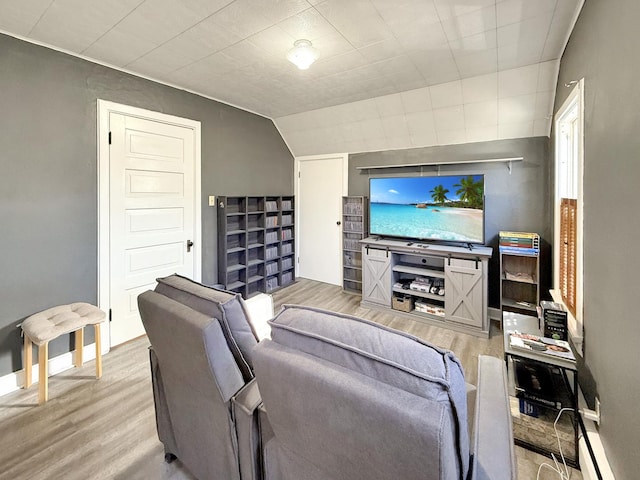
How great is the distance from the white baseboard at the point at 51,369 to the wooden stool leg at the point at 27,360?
0.06 m

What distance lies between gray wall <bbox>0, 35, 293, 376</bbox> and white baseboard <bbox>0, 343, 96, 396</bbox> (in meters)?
0.05

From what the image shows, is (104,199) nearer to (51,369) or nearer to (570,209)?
(51,369)

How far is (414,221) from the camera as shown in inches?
151

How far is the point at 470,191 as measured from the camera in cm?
339

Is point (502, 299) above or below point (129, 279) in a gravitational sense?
below

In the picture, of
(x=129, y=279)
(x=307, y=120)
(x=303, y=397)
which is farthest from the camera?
(x=307, y=120)

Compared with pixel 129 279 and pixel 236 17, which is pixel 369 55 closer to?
pixel 236 17

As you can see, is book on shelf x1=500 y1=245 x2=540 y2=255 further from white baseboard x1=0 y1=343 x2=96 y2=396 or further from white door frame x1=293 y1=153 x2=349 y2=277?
white baseboard x1=0 y1=343 x2=96 y2=396

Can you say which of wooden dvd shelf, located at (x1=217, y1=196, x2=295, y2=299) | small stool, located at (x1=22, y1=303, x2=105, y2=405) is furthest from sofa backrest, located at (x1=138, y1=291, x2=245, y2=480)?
wooden dvd shelf, located at (x1=217, y1=196, x2=295, y2=299)

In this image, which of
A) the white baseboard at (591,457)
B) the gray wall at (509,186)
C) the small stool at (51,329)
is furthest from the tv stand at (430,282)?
the small stool at (51,329)

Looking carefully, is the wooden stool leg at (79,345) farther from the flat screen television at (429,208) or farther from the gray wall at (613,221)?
the gray wall at (613,221)

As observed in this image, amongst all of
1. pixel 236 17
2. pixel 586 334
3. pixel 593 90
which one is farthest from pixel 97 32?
pixel 586 334

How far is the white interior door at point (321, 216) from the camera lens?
4805 millimetres

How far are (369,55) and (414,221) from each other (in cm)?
199
